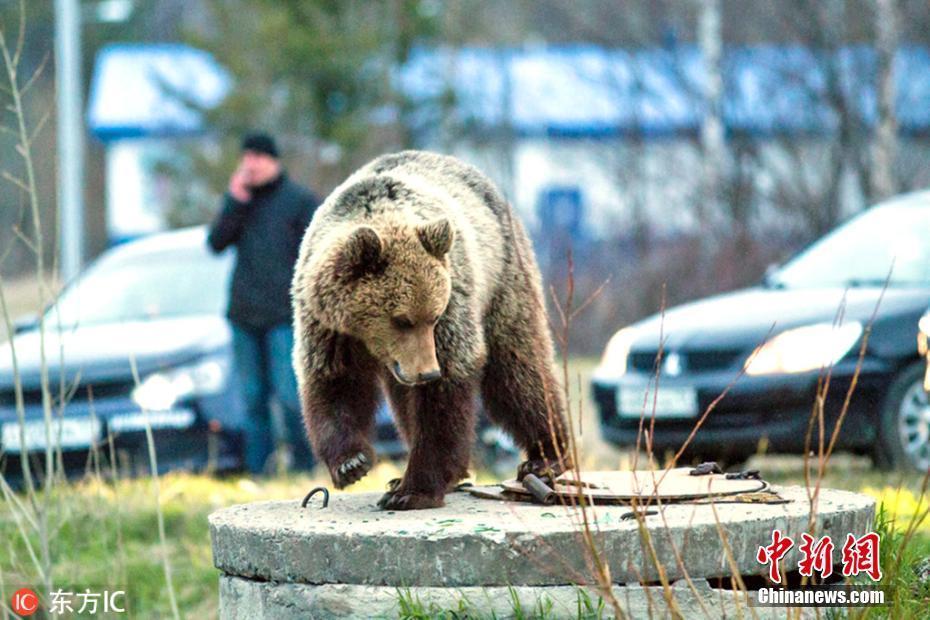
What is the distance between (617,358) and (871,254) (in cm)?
176

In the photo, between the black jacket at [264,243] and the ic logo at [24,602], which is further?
the black jacket at [264,243]

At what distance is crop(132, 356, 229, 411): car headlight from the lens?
9211mm

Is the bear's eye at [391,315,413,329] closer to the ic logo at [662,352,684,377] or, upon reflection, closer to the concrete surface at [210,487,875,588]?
the concrete surface at [210,487,875,588]

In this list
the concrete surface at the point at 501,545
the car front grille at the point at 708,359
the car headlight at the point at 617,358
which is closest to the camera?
the concrete surface at the point at 501,545

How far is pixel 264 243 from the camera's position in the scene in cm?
953

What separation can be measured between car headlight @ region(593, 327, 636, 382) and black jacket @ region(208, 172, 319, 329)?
81.8 inches

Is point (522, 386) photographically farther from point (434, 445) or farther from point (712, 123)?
point (712, 123)

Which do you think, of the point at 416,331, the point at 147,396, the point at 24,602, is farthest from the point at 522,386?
the point at 147,396

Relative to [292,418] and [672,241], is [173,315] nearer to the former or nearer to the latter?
[292,418]

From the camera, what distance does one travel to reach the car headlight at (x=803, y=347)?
8586 mm

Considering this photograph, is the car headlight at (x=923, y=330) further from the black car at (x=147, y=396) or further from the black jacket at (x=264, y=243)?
the black jacket at (x=264, y=243)

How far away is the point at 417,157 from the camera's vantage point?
5.70m

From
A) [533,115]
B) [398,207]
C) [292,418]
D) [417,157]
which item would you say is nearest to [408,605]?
[398,207]

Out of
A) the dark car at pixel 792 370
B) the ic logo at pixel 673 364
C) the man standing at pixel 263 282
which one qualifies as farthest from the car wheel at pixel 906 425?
the man standing at pixel 263 282
